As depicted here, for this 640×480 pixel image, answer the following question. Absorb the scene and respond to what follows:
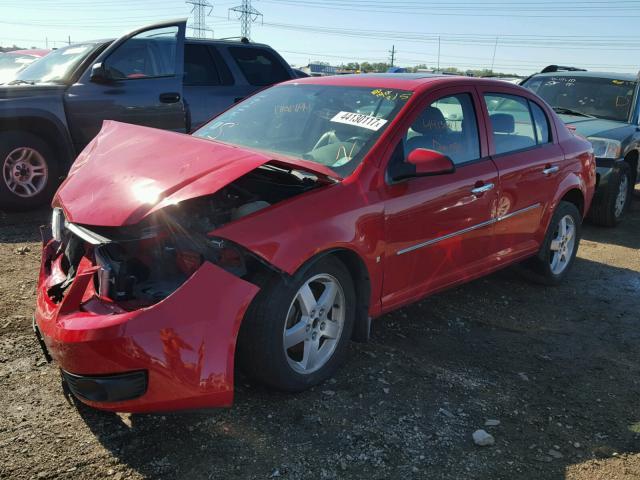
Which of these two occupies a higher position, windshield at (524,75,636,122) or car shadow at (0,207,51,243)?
windshield at (524,75,636,122)

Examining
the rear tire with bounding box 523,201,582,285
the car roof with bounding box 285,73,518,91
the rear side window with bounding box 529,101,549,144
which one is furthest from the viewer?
the rear tire with bounding box 523,201,582,285

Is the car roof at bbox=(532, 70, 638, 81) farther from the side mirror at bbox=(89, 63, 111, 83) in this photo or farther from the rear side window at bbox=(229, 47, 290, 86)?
the side mirror at bbox=(89, 63, 111, 83)

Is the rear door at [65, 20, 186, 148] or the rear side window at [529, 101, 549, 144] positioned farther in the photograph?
the rear door at [65, 20, 186, 148]

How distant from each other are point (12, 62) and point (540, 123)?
296 inches

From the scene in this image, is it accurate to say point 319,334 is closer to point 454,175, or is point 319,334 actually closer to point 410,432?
point 410,432

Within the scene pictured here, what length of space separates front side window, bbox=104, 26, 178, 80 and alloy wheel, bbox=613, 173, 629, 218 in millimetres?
5648

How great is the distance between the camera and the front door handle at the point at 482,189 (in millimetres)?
3996

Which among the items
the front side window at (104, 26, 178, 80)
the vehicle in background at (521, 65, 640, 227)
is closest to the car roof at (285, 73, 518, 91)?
the front side window at (104, 26, 178, 80)

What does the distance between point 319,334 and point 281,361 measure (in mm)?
354

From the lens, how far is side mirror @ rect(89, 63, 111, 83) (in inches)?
247

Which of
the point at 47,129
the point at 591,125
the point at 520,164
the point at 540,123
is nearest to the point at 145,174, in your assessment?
the point at 520,164

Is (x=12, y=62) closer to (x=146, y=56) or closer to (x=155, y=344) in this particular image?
(x=146, y=56)

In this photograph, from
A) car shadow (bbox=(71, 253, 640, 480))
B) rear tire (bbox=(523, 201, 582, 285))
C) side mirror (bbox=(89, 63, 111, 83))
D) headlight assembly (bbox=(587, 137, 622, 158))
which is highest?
side mirror (bbox=(89, 63, 111, 83))

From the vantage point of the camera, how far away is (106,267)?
8.73ft
